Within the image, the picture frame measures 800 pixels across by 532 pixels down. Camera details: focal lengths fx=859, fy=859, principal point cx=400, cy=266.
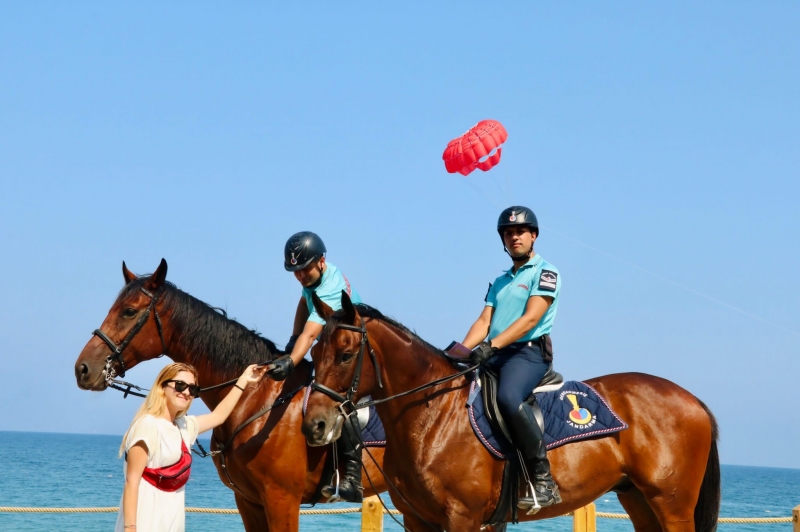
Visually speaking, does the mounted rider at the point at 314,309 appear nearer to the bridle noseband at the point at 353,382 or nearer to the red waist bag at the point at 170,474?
the bridle noseband at the point at 353,382

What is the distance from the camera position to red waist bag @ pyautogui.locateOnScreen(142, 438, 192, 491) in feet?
15.1

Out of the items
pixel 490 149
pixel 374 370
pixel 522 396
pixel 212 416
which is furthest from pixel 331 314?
pixel 490 149

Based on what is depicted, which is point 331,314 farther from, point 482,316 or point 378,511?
point 378,511

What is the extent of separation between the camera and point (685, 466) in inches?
255

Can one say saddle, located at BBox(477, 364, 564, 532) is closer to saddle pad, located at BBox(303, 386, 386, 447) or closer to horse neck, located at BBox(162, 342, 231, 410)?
saddle pad, located at BBox(303, 386, 386, 447)

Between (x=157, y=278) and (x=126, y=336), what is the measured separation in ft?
1.67

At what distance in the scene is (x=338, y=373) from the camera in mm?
5375

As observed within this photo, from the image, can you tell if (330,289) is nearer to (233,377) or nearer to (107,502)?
(233,377)

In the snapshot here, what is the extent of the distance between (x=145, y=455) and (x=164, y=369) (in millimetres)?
508

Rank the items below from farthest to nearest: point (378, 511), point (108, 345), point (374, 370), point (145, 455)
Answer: point (378, 511) → point (108, 345) → point (374, 370) → point (145, 455)

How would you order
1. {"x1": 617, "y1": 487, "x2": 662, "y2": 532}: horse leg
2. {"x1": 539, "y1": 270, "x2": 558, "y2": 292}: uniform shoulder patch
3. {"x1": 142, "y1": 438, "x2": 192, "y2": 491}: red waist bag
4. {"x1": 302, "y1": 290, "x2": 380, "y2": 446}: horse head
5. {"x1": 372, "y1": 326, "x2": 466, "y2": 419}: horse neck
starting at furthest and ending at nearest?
{"x1": 617, "y1": 487, "x2": 662, "y2": 532}: horse leg
{"x1": 539, "y1": 270, "x2": 558, "y2": 292}: uniform shoulder patch
{"x1": 372, "y1": 326, "x2": 466, "y2": 419}: horse neck
{"x1": 302, "y1": 290, "x2": 380, "y2": 446}: horse head
{"x1": 142, "y1": 438, "x2": 192, "y2": 491}: red waist bag

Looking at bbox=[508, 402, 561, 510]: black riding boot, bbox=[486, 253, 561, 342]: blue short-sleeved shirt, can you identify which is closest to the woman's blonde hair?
bbox=[508, 402, 561, 510]: black riding boot

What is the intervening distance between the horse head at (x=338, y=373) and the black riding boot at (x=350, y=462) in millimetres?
961

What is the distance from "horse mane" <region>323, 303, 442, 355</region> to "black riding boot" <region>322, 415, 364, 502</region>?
881 mm
